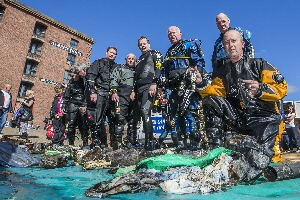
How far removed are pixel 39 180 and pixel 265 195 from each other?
2.08 m

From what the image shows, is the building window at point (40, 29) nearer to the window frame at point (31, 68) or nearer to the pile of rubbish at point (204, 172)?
the window frame at point (31, 68)

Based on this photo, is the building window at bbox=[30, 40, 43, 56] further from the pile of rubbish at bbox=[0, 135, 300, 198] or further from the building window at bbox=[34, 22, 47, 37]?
the pile of rubbish at bbox=[0, 135, 300, 198]

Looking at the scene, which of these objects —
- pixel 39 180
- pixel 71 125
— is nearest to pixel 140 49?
pixel 71 125

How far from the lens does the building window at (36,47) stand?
2930cm

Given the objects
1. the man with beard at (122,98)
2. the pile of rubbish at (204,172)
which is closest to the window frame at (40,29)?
the man with beard at (122,98)

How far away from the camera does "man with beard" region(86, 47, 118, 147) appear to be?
5637mm

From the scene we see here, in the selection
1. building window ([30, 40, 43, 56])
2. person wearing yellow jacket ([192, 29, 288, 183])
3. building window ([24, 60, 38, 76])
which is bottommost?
person wearing yellow jacket ([192, 29, 288, 183])

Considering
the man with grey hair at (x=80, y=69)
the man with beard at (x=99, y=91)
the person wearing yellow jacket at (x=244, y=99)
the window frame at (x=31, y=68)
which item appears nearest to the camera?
the person wearing yellow jacket at (x=244, y=99)

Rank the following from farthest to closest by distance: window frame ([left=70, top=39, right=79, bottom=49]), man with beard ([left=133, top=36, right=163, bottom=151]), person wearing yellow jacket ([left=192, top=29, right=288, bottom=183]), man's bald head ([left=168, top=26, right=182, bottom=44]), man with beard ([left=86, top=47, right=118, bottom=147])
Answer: window frame ([left=70, top=39, right=79, bottom=49]) < man with beard ([left=86, top=47, right=118, bottom=147]) < man's bald head ([left=168, top=26, right=182, bottom=44]) < man with beard ([left=133, top=36, right=163, bottom=151]) < person wearing yellow jacket ([left=192, top=29, right=288, bottom=183])

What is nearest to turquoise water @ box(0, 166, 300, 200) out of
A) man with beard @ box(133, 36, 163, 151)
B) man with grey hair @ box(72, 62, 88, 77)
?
man with beard @ box(133, 36, 163, 151)

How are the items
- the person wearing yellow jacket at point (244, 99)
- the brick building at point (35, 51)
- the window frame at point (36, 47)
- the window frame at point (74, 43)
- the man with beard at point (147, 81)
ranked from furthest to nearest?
the window frame at point (74, 43), the window frame at point (36, 47), the brick building at point (35, 51), the man with beard at point (147, 81), the person wearing yellow jacket at point (244, 99)

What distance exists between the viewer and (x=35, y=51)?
29.6 metres

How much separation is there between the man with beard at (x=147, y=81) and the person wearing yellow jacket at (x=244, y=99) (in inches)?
64.1

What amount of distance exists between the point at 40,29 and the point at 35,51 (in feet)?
9.60
